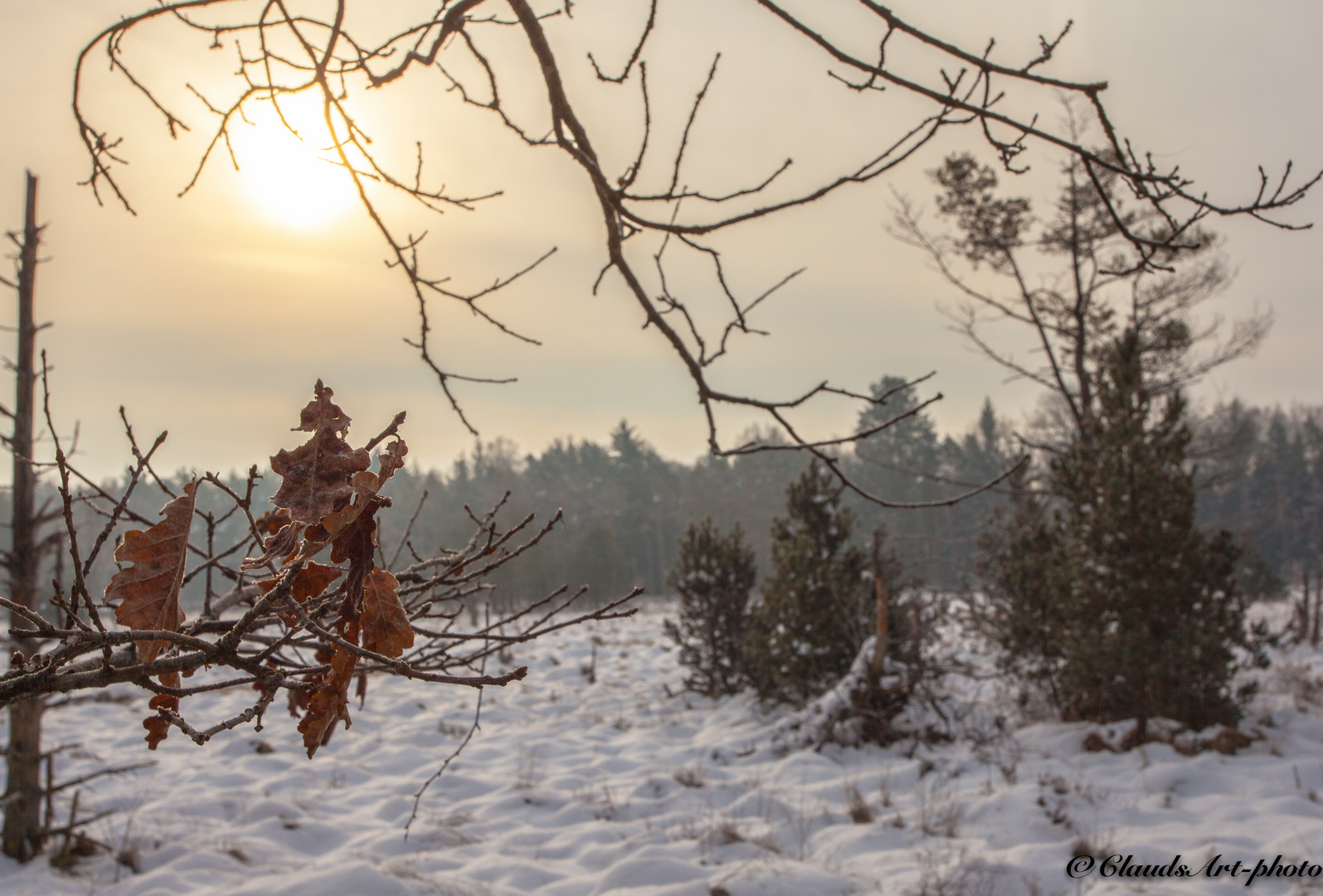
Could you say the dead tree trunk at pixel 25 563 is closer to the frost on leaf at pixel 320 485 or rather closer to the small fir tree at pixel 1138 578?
the frost on leaf at pixel 320 485

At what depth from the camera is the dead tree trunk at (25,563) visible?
160 inches

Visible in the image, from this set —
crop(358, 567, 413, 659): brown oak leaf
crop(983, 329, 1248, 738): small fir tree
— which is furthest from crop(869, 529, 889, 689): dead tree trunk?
crop(358, 567, 413, 659): brown oak leaf

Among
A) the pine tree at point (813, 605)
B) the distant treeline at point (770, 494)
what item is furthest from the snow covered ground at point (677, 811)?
the distant treeline at point (770, 494)

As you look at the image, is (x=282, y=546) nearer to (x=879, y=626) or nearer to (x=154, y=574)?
(x=154, y=574)

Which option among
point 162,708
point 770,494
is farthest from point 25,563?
point 770,494

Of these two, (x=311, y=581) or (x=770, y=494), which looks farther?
(x=770, y=494)

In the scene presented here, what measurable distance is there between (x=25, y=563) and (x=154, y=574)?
4629mm

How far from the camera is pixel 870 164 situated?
1.64 meters

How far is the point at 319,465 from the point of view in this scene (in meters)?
0.68

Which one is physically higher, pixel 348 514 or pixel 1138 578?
pixel 348 514

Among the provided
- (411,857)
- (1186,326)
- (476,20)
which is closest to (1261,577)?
(1186,326)

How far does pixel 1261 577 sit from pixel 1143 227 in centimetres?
1538

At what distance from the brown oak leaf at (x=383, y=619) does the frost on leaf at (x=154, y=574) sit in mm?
160

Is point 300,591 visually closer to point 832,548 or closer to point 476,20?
point 476,20
